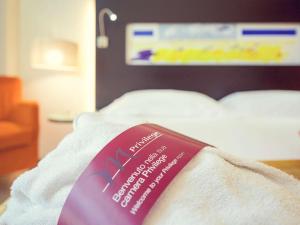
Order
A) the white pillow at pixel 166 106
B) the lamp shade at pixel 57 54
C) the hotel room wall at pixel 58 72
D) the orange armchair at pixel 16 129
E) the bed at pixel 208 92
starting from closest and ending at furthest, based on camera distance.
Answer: the bed at pixel 208 92
the white pillow at pixel 166 106
the orange armchair at pixel 16 129
the lamp shade at pixel 57 54
the hotel room wall at pixel 58 72

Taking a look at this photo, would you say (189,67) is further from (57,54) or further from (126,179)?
(126,179)

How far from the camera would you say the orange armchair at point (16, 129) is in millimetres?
2137

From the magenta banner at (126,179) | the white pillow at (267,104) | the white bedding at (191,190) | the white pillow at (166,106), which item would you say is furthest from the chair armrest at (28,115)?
the magenta banner at (126,179)

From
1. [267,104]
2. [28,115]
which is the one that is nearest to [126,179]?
[267,104]

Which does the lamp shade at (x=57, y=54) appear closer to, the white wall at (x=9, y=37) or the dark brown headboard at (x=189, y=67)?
the dark brown headboard at (x=189, y=67)

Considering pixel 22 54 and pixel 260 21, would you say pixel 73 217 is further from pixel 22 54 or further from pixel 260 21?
pixel 22 54

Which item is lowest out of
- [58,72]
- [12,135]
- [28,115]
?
[12,135]

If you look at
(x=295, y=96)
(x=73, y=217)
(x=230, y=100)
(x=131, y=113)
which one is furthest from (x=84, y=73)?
(x=73, y=217)

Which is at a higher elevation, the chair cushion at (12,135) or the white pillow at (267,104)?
the white pillow at (267,104)

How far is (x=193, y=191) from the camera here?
439 millimetres

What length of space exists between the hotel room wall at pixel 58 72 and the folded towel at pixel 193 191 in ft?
6.74

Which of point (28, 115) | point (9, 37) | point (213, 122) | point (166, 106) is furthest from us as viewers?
point (9, 37)

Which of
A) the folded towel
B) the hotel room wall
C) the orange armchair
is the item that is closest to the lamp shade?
the hotel room wall

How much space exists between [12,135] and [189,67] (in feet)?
4.62
